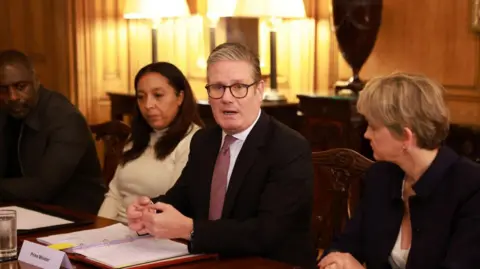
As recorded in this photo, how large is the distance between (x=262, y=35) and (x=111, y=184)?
2.19 meters

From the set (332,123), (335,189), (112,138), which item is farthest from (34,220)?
(332,123)

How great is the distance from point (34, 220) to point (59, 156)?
24.5 inches

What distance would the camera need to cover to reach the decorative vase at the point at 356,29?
3.87m

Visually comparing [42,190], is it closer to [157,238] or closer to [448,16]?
[157,238]

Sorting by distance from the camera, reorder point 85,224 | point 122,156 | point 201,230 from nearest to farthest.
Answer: point 201,230 → point 85,224 → point 122,156

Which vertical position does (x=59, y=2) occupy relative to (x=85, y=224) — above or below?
above

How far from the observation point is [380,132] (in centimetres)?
190

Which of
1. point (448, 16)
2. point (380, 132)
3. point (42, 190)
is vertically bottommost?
point (42, 190)

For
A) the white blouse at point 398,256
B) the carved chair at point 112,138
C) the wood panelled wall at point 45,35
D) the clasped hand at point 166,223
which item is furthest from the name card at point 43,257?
the wood panelled wall at point 45,35

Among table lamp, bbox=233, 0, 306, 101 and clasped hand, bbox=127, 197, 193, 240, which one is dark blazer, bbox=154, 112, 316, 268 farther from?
table lamp, bbox=233, 0, 306, 101

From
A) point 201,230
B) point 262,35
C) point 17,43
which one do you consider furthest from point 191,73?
point 201,230

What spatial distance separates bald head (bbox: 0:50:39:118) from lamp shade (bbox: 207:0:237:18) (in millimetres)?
2030

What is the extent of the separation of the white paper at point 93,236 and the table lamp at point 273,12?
219cm

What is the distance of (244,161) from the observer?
7.20 feet
